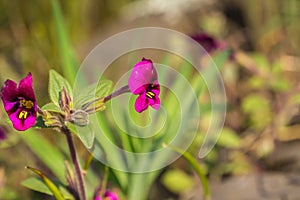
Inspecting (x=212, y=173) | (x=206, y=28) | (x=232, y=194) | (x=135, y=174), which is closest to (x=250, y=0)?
(x=206, y=28)

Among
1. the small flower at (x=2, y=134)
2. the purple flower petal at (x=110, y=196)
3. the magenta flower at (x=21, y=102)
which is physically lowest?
the magenta flower at (x=21, y=102)

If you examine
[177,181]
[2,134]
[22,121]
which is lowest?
[22,121]

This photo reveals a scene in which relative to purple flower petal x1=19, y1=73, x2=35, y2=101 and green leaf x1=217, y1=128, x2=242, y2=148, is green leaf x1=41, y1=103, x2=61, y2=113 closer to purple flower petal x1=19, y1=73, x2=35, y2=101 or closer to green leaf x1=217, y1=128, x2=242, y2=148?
purple flower petal x1=19, y1=73, x2=35, y2=101

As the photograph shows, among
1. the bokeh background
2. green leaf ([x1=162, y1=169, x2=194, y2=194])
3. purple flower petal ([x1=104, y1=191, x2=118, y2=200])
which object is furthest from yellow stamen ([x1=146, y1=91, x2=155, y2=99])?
green leaf ([x1=162, y1=169, x2=194, y2=194])

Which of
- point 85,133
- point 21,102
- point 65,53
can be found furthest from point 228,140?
point 21,102

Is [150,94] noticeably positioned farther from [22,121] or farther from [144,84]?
[22,121]

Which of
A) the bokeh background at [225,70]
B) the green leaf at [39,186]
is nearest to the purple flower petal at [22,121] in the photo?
the green leaf at [39,186]

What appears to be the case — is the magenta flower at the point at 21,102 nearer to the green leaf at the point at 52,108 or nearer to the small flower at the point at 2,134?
the green leaf at the point at 52,108
